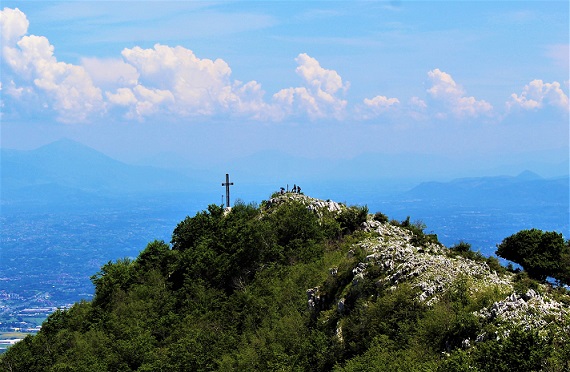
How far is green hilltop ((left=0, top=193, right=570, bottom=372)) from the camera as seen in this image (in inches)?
1270

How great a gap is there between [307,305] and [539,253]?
19.6 m

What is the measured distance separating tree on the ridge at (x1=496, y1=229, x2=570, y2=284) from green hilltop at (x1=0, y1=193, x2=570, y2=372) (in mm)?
241

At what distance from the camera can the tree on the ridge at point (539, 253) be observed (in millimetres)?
48156

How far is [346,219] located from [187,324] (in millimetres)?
19569

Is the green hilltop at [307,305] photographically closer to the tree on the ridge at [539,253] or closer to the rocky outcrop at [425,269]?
the rocky outcrop at [425,269]

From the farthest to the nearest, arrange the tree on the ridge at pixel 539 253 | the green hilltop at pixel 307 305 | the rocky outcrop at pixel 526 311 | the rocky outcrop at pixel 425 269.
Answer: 1. the tree on the ridge at pixel 539 253
2. the rocky outcrop at pixel 425 269
3. the green hilltop at pixel 307 305
4. the rocky outcrop at pixel 526 311

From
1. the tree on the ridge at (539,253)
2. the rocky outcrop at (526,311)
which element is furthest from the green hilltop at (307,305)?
the tree on the ridge at (539,253)

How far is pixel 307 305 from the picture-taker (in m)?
48.4

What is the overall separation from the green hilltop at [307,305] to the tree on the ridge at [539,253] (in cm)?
24

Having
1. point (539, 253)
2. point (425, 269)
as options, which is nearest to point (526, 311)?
point (425, 269)

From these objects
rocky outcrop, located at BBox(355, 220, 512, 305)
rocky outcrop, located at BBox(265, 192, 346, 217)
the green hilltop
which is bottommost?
the green hilltop

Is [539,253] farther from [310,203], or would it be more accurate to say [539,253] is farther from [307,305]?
[310,203]

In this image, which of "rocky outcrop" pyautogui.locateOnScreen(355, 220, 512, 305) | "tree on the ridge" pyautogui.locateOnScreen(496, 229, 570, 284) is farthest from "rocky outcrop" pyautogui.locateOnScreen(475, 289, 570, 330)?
"tree on the ridge" pyautogui.locateOnScreen(496, 229, 570, 284)

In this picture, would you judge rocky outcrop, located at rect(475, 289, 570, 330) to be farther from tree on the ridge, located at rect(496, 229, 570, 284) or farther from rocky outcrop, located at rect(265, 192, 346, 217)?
rocky outcrop, located at rect(265, 192, 346, 217)
